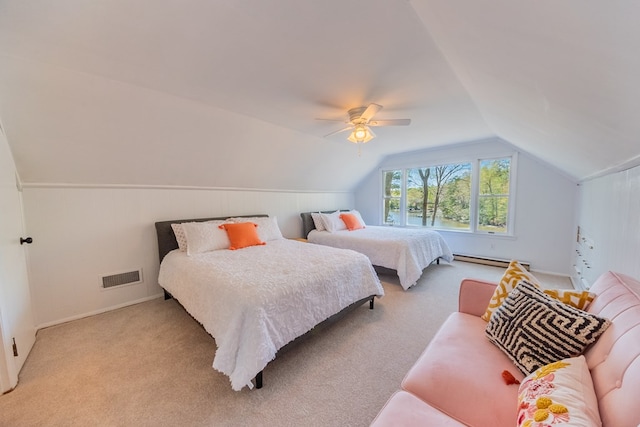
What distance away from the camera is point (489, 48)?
51.8 inches

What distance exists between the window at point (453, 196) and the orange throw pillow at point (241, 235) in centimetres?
363

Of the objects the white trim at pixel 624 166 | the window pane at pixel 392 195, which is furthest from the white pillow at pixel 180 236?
the window pane at pixel 392 195

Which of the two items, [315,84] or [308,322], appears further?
[315,84]

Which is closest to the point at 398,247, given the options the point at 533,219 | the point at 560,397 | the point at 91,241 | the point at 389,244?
the point at 389,244

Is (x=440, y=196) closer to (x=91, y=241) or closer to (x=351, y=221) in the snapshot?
(x=351, y=221)

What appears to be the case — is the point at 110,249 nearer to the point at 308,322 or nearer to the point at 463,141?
the point at 308,322

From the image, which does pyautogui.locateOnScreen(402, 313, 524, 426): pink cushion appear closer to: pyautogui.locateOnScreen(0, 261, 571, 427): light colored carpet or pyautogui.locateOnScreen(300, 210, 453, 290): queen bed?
pyautogui.locateOnScreen(0, 261, 571, 427): light colored carpet

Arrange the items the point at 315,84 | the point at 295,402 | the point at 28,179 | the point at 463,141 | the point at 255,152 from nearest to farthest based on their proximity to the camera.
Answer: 1. the point at 295,402
2. the point at 315,84
3. the point at 28,179
4. the point at 255,152
5. the point at 463,141

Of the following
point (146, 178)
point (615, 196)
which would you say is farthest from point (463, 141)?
point (146, 178)

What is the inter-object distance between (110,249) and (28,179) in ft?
3.17

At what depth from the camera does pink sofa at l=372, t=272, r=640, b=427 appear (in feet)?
2.48

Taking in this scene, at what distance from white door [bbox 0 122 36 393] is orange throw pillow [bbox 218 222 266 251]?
1.68m

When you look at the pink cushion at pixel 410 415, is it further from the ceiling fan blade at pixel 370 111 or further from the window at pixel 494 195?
the window at pixel 494 195

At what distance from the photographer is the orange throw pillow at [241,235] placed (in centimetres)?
303
